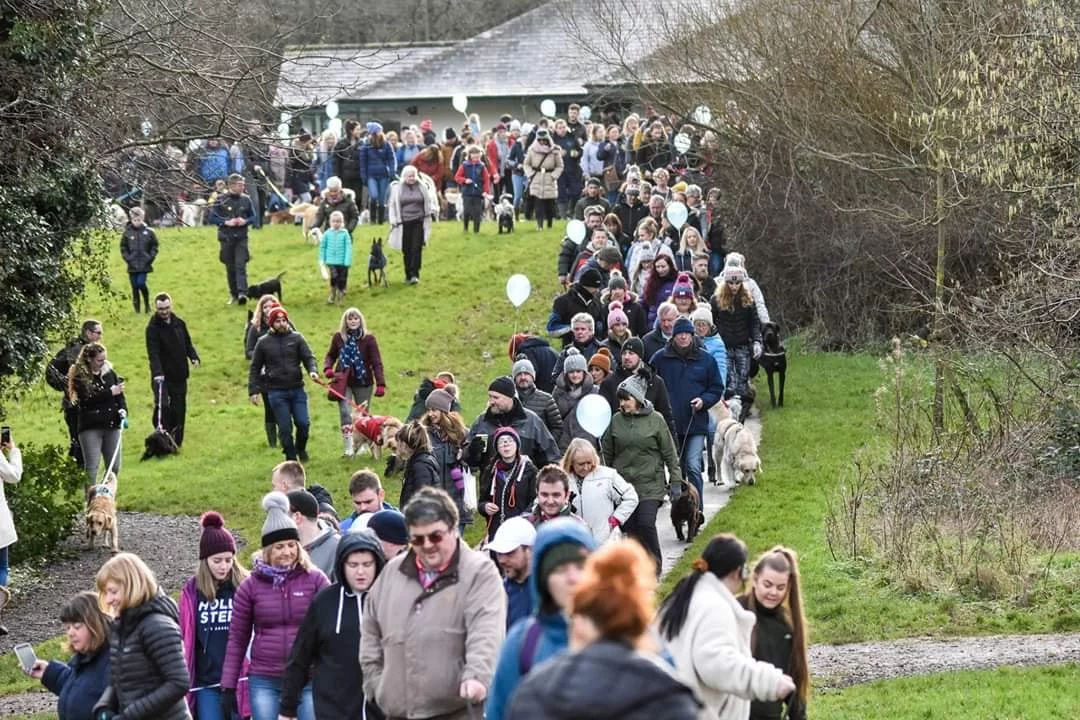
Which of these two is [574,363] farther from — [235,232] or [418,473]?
[235,232]

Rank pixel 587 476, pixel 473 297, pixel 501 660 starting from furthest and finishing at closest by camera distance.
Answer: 1. pixel 473 297
2. pixel 587 476
3. pixel 501 660

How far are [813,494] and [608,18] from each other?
15.9 m

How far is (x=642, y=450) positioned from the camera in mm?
14250

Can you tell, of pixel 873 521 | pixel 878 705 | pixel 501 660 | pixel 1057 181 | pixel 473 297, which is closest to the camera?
pixel 501 660

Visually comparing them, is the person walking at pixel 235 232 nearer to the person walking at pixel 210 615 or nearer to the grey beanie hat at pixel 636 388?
the grey beanie hat at pixel 636 388

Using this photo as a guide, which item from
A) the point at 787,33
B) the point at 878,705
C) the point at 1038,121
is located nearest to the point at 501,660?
the point at 878,705

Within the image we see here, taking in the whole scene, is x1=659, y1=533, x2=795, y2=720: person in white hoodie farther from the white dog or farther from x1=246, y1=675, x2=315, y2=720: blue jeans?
the white dog

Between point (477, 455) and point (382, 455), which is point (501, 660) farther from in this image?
point (382, 455)

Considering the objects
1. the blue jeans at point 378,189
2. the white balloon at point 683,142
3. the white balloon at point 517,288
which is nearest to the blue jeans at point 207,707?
the white balloon at point 517,288

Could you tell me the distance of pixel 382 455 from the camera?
21594mm

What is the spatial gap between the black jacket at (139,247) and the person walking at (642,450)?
17.3m

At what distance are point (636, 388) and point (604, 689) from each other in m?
10.3

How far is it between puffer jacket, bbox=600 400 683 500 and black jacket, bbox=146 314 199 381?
9.18 metres

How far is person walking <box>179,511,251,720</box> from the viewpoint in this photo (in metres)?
9.32
